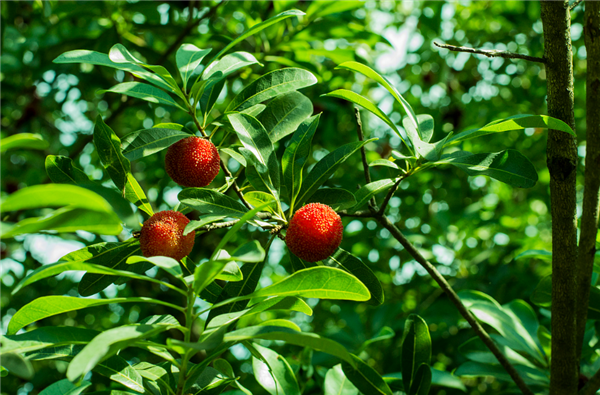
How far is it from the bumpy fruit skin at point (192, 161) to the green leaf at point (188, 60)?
0.13 m

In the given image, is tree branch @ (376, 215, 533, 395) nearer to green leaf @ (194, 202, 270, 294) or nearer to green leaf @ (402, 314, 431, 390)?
green leaf @ (402, 314, 431, 390)

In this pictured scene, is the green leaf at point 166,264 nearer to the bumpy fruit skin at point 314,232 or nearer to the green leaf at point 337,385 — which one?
the bumpy fruit skin at point 314,232

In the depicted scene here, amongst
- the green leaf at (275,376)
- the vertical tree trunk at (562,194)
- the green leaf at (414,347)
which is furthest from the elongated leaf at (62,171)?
the vertical tree trunk at (562,194)

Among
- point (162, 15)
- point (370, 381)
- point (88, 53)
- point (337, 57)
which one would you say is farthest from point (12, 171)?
point (370, 381)

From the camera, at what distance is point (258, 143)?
975 mm

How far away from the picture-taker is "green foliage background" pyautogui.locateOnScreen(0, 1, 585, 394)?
2.17 m

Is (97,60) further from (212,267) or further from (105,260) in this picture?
(212,267)

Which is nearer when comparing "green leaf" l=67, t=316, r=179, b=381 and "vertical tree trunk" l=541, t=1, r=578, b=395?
"green leaf" l=67, t=316, r=179, b=381

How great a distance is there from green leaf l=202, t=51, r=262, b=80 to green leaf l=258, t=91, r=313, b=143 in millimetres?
97

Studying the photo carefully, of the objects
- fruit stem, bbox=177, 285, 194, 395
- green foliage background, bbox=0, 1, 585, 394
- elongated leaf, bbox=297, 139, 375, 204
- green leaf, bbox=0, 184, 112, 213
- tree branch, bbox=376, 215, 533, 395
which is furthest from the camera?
green foliage background, bbox=0, 1, 585, 394

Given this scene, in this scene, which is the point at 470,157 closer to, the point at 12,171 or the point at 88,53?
the point at 88,53

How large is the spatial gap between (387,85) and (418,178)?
180cm

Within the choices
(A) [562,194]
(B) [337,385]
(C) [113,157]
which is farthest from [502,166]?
(C) [113,157]

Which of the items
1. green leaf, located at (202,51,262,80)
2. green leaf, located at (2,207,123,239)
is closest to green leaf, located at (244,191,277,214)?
green leaf, located at (202,51,262,80)
